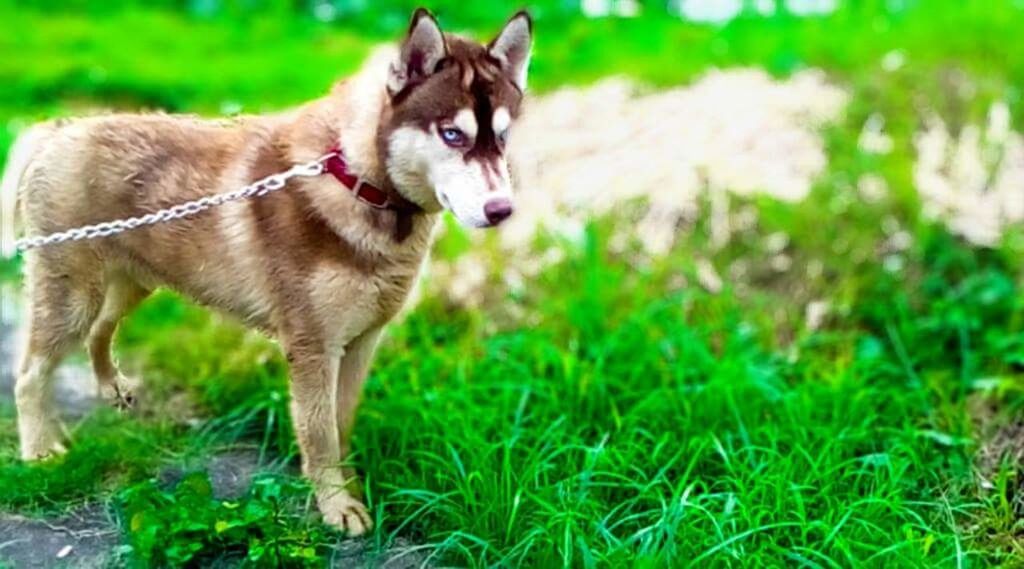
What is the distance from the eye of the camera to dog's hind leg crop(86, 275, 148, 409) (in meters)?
4.55

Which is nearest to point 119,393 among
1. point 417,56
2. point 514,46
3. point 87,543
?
point 87,543

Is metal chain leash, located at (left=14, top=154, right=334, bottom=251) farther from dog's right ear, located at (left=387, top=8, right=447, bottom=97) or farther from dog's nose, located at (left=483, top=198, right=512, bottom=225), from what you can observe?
dog's nose, located at (left=483, top=198, right=512, bottom=225)

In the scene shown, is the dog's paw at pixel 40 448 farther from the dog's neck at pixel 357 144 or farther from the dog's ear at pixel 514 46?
the dog's ear at pixel 514 46

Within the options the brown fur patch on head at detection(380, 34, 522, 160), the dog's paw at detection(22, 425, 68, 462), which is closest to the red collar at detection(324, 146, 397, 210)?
the brown fur patch on head at detection(380, 34, 522, 160)

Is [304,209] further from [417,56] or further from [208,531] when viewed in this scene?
[208,531]

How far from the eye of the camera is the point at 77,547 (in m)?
3.98

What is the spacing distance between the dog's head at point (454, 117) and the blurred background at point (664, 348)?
3.11 feet

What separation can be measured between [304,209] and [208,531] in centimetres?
92

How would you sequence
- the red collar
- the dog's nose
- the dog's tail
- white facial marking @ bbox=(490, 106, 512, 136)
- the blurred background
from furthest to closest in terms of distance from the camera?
the dog's tail < the blurred background < the red collar < white facial marking @ bbox=(490, 106, 512, 136) < the dog's nose

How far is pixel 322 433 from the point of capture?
4.22 metres

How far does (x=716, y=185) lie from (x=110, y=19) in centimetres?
556

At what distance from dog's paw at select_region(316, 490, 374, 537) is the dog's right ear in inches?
47.3

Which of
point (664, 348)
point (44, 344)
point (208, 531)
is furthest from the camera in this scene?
point (664, 348)

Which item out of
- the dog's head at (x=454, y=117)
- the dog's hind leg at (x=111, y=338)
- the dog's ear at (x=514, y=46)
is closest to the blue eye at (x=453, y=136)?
the dog's head at (x=454, y=117)
